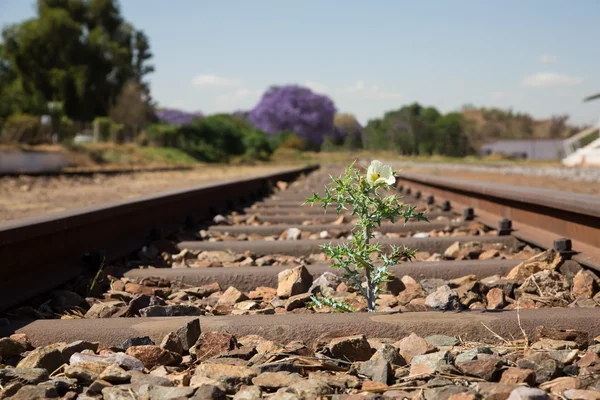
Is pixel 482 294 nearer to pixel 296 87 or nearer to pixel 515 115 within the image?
pixel 296 87

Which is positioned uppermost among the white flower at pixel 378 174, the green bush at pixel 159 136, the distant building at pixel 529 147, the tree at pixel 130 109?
the tree at pixel 130 109

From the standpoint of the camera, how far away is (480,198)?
22.2 feet

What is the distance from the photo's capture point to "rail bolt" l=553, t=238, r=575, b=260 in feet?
12.0

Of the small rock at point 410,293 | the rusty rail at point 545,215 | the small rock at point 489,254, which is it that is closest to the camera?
the small rock at point 410,293

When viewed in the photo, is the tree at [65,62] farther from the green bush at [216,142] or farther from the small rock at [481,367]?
the small rock at [481,367]

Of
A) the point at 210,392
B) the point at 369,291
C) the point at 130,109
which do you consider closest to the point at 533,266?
the point at 369,291

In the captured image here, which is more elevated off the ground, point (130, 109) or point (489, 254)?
point (130, 109)

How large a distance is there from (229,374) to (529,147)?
334 feet

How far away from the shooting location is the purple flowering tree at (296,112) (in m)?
73.5

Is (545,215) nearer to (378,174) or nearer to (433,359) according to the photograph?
(378,174)

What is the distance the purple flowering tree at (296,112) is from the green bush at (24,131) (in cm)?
4107

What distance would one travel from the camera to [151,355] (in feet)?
7.14

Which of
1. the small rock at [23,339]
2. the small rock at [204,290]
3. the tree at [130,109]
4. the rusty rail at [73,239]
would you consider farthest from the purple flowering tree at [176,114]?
the small rock at [23,339]

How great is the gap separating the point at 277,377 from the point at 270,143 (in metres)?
53.2
